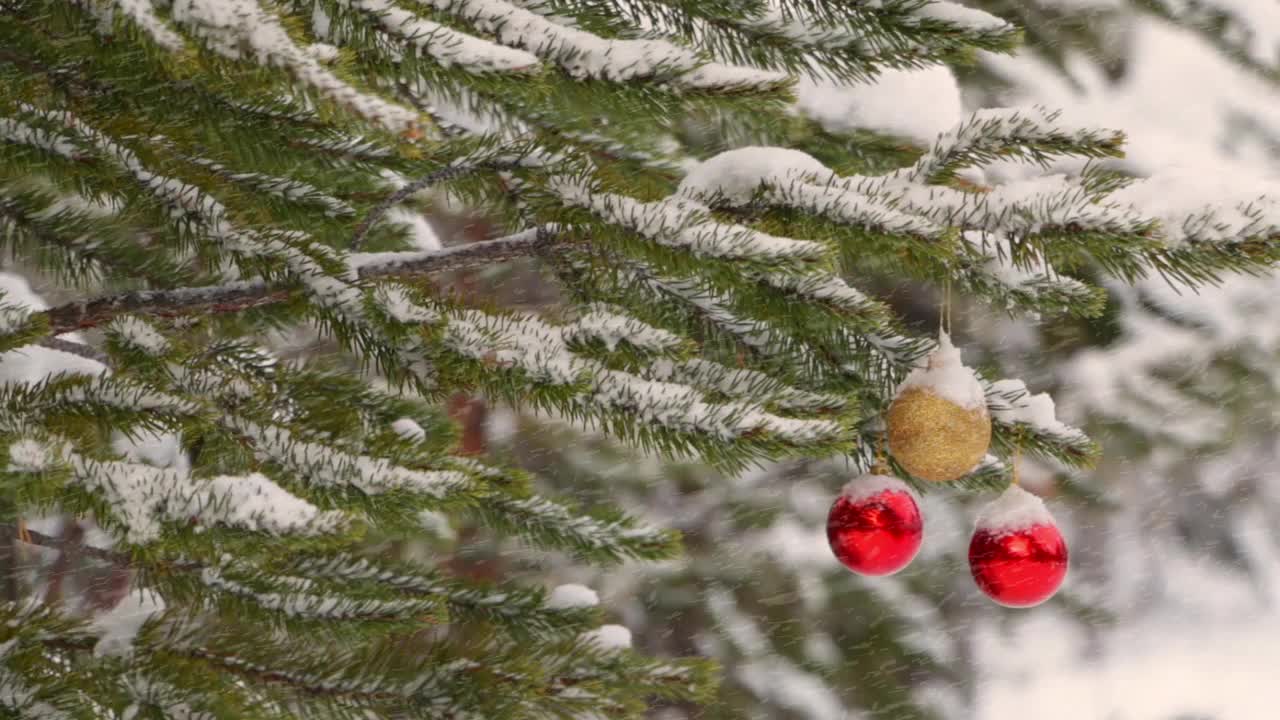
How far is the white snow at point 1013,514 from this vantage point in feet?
3.50

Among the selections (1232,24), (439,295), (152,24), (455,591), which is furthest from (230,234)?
(1232,24)

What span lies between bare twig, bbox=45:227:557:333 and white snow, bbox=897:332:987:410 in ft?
0.97

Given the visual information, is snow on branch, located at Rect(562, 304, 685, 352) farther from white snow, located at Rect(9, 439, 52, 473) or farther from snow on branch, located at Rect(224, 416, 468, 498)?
white snow, located at Rect(9, 439, 52, 473)

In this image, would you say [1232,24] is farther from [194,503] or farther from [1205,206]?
[194,503]

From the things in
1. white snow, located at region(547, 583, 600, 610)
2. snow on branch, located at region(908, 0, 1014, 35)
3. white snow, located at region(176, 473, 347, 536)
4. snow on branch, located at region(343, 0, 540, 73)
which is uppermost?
snow on branch, located at region(343, 0, 540, 73)

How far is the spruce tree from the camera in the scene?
674 mm

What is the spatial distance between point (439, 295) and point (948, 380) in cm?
39

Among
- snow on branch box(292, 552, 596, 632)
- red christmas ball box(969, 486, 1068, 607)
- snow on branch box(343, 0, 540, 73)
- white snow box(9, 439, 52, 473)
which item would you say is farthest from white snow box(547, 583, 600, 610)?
snow on branch box(343, 0, 540, 73)

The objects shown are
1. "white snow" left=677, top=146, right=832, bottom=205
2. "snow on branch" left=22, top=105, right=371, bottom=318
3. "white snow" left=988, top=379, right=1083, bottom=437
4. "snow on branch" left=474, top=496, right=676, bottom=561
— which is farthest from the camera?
"snow on branch" left=474, top=496, right=676, bottom=561

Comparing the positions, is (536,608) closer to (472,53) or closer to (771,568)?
(472,53)

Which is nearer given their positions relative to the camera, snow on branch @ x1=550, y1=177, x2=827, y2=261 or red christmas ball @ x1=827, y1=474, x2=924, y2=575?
snow on branch @ x1=550, y1=177, x2=827, y2=261

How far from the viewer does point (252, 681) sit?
966 mm

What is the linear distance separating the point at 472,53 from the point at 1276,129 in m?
2.76

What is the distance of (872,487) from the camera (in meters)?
1.07
